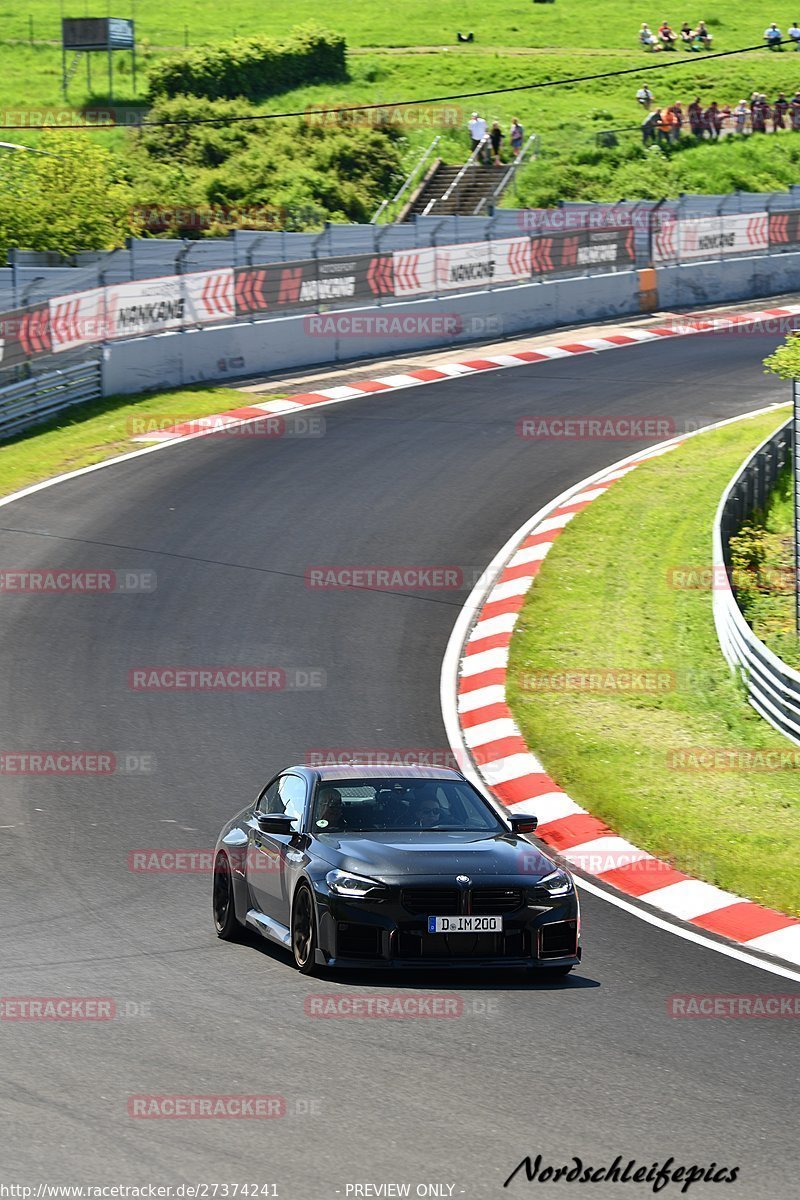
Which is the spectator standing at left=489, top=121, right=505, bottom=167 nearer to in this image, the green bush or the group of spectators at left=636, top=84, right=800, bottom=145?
the group of spectators at left=636, top=84, right=800, bottom=145

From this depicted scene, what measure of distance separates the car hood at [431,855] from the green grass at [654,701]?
2.74 meters

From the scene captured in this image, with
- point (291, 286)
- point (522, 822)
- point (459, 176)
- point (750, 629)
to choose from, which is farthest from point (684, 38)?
point (522, 822)

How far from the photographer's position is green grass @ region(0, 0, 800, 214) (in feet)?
210

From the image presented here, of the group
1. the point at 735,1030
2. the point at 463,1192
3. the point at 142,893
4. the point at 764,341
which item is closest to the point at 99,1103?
the point at 463,1192

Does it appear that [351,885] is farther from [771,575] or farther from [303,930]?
[771,575]

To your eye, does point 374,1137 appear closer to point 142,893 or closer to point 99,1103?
point 99,1103

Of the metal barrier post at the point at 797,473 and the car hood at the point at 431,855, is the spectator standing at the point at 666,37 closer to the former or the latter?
the metal barrier post at the point at 797,473

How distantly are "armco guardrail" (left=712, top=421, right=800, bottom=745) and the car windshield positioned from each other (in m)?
6.28

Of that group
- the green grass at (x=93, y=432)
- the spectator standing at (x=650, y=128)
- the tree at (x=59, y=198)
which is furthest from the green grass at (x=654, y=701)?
the spectator standing at (x=650, y=128)

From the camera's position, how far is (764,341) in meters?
37.7

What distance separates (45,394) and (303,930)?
2059 centimetres

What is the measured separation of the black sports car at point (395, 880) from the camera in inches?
394

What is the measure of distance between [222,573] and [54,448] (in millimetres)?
7193

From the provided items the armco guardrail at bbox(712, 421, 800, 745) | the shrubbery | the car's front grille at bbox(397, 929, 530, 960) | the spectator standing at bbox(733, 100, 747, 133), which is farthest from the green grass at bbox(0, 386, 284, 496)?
the spectator standing at bbox(733, 100, 747, 133)
